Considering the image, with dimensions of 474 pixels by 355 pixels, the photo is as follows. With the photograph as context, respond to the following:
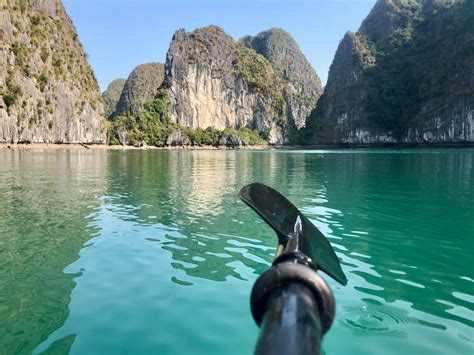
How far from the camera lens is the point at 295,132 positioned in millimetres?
195500

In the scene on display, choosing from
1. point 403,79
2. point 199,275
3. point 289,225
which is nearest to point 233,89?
point 403,79

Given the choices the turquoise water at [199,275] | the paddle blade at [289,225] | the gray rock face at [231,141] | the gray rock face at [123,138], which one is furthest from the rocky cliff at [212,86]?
the paddle blade at [289,225]

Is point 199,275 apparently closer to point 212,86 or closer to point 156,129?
point 156,129

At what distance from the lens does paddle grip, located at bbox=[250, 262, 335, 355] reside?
1483 millimetres

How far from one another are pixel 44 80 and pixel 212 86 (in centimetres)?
9517

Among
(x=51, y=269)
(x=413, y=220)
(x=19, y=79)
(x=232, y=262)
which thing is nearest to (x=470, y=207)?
(x=413, y=220)

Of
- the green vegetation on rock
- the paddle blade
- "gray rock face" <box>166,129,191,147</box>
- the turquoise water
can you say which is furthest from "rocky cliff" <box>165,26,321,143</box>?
the paddle blade

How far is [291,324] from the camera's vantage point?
5.06ft

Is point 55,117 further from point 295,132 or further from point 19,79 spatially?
point 295,132

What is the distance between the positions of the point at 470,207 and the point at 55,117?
97320 mm

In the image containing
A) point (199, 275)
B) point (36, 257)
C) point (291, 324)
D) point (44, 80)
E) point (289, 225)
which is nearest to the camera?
point (291, 324)

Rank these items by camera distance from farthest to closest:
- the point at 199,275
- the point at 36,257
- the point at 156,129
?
1. the point at 156,129
2. the point at 36,257
3. the point at 199,275

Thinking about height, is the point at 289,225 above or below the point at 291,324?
above

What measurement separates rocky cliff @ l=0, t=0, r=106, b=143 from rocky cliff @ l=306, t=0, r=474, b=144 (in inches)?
3825
